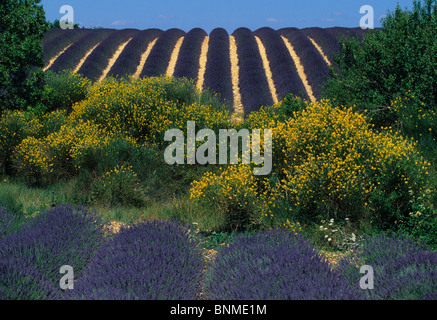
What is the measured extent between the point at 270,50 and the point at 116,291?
24.0 metres

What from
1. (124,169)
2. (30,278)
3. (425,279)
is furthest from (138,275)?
(124,169)

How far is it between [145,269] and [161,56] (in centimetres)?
2120

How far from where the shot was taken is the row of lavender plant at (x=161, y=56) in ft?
68.9

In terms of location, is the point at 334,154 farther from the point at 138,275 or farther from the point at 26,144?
the point at 26,144

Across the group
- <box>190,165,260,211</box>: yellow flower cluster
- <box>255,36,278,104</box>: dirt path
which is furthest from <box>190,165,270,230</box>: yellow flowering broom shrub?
<box>255,36,278,104</box>: dirt path

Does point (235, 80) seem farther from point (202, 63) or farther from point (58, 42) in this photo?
point (58, 42)

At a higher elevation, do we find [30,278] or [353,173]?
[353,173]

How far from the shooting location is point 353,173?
6.35 m

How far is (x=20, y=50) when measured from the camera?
11133mm

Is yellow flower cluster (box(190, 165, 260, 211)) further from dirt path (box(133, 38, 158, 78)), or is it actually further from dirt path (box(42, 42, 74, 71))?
dirt path (box(42, 42, 74, 71))

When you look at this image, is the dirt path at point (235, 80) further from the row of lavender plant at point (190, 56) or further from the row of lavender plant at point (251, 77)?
the row of lavender plant at point (190, 56)

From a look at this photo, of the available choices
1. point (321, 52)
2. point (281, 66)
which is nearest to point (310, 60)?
point (281, 66)

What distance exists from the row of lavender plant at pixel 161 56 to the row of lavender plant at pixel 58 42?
5.56m

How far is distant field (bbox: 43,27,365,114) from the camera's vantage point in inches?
750
